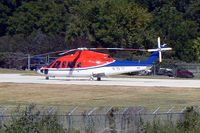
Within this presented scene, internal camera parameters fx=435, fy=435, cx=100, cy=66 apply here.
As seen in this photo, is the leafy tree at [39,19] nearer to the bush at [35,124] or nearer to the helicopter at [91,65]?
the helicopter at [91,65]

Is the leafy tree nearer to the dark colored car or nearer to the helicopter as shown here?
the dark colored car

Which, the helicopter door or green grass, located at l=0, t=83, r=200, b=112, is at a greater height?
the helicopter door

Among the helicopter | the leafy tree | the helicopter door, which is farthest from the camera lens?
the leafy tree

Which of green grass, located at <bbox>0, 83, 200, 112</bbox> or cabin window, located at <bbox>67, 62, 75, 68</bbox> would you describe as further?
cabin window, located at <bbox>67, 62, 75, 68</bbox>

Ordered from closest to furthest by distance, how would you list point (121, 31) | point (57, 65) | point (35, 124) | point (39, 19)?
point (35, 124), point (57, 65), point (121, 31), point (39, 19)

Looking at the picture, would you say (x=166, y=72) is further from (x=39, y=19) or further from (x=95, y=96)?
(x=39, y=19)

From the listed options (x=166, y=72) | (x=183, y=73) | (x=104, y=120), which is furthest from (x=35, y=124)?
(x=166, y=72)

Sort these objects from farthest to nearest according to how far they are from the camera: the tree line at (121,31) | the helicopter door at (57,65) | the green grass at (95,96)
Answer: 1. the tree line at (121,31)
2. the helicopter door at (57,65)
3. the green grass at (95,96)

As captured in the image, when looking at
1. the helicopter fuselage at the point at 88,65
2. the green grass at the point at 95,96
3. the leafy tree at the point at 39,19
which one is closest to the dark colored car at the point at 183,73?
the helicopter fuselage at the point at 88,65

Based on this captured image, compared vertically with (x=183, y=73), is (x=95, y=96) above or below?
below

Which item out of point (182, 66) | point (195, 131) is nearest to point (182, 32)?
point (182, 66)

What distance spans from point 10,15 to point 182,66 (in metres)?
58.1

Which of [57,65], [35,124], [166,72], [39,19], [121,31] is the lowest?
[35,124]

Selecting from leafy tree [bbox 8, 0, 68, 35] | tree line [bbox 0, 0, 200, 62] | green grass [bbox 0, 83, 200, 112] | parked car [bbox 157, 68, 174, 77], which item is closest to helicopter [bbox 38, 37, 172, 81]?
green grass [bbox 0, 83, 200, 112]
